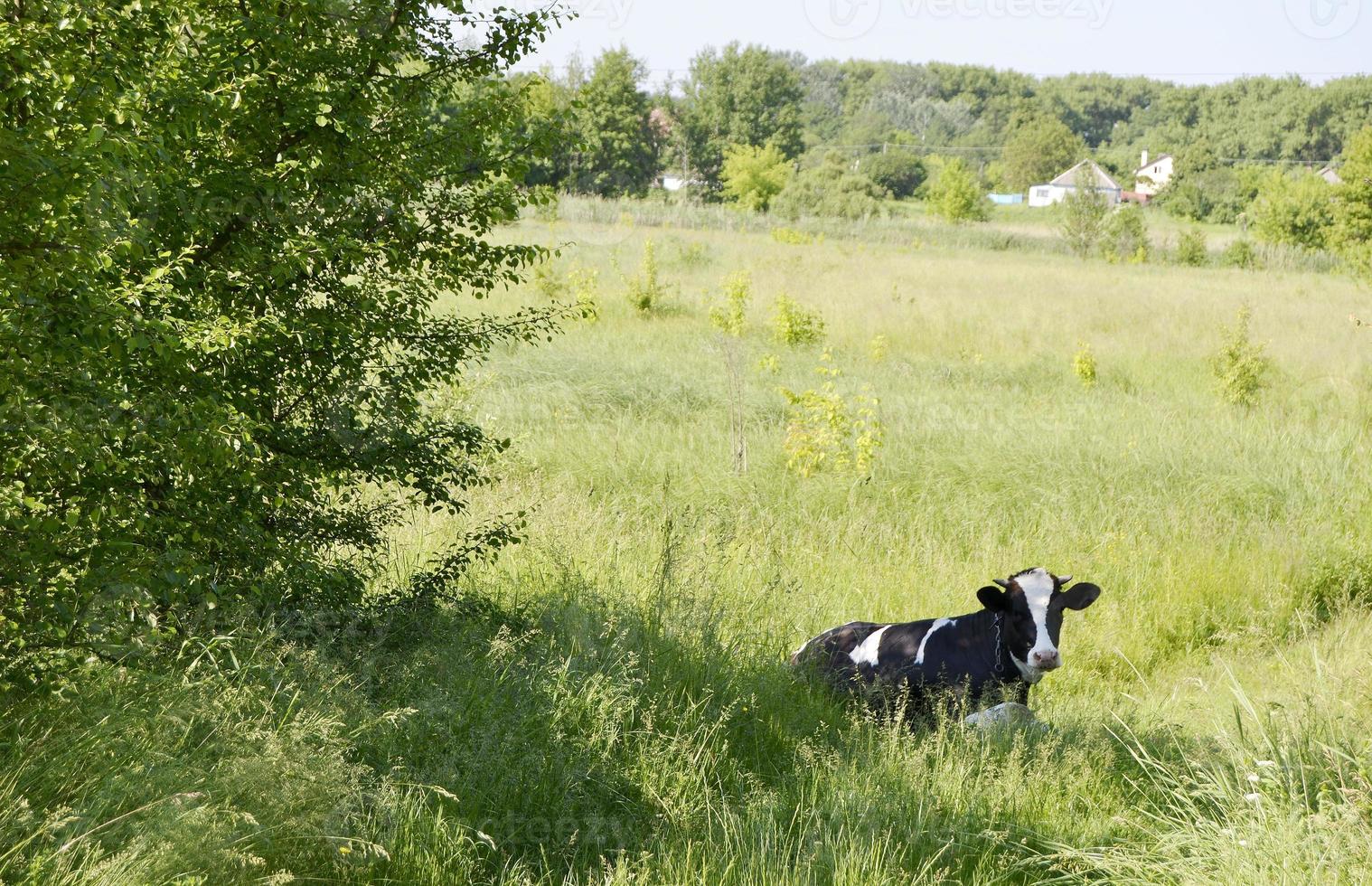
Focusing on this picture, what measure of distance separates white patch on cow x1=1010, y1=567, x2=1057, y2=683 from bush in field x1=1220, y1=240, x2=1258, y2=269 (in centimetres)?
3765

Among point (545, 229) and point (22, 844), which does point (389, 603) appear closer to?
point (22, 844)

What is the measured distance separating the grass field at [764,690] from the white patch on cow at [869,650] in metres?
0.38

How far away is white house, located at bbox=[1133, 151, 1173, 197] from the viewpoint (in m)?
95.2

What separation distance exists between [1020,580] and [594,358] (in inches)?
373

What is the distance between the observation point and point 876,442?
9141 mm

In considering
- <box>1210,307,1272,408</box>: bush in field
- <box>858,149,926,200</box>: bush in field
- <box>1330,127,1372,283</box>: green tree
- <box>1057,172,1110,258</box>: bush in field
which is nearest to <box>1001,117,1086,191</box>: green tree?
<box>858,149,926,200</box>: bush in field

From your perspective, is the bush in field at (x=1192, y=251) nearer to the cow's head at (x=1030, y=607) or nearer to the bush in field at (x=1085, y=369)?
the bush in field at (x=1085, y=369)

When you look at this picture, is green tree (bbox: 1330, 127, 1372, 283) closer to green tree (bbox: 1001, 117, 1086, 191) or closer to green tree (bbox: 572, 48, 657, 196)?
green tree (bbox: 572, 48, 657, 196)

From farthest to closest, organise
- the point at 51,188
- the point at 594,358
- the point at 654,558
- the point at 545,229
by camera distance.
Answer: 1. the point at 545,229
2. the point at 594,358
3. the point at 654,558
4. the point at 51,188

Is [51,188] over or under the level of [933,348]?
over

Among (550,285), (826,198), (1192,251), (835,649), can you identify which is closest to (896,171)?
(826,198)

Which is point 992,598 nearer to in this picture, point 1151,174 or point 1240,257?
point 1240,257

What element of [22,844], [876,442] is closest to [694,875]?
[22,844]

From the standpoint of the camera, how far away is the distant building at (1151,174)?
310ft
